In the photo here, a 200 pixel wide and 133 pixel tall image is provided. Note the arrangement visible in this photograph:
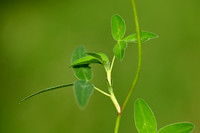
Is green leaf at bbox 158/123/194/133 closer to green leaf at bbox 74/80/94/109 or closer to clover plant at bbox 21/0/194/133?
clover plant at bbox 21/0/194/133

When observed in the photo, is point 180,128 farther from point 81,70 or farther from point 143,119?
point 81,70

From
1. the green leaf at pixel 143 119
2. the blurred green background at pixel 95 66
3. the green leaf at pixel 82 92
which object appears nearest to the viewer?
the green leaf at pixel 82 92

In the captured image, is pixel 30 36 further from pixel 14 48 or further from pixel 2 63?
pixel 2 63

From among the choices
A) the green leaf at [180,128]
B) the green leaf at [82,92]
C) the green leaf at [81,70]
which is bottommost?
the green leaf at [180,128]

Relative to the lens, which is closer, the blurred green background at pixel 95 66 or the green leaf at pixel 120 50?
the green leaf at pixel 120 50

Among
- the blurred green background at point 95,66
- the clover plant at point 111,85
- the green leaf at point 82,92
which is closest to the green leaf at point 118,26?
the clover plant at point 111,85

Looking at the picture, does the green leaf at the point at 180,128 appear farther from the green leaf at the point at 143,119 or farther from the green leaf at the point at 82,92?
the green leaf at the point at 82,92

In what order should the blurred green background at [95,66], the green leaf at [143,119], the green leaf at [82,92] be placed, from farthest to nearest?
the blurred green background at [95,66]
the green leaf at [143,119]
the green leaf at [82,92]
